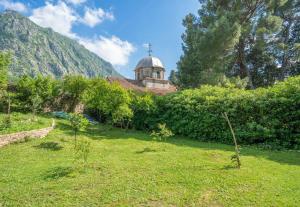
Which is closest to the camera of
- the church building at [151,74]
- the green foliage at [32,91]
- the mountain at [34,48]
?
the green foliage at [32,91]

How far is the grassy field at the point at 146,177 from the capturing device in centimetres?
766

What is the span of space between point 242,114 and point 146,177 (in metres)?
8.86

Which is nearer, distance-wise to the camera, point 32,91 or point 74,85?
point 32,91

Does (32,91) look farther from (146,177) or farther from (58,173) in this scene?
(146,177)

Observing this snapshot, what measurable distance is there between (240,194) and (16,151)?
30.1ft

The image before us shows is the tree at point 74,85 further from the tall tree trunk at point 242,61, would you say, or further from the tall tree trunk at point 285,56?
the tall tree trunk at point 285,56

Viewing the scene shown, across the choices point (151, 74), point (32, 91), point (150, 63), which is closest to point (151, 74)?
point (151, 74)

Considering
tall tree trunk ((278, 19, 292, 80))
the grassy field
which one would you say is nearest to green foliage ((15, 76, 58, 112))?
the grassy field

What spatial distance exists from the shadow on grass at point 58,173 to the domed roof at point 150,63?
3509cm

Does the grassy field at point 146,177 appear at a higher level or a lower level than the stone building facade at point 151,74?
lower

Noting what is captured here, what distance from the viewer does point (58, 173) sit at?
9.68 m

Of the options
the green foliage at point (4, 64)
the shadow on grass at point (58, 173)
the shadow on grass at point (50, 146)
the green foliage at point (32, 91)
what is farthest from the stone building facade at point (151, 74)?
the shadow on grass at point (58, 173)

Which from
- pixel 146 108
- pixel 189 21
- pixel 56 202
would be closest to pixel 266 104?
pixel 146 108

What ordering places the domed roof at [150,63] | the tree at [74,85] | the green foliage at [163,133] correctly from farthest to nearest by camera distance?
1. the domed roof at [150,63]
2. the tree at [74,85]
3. the green foliage at [163,133]
